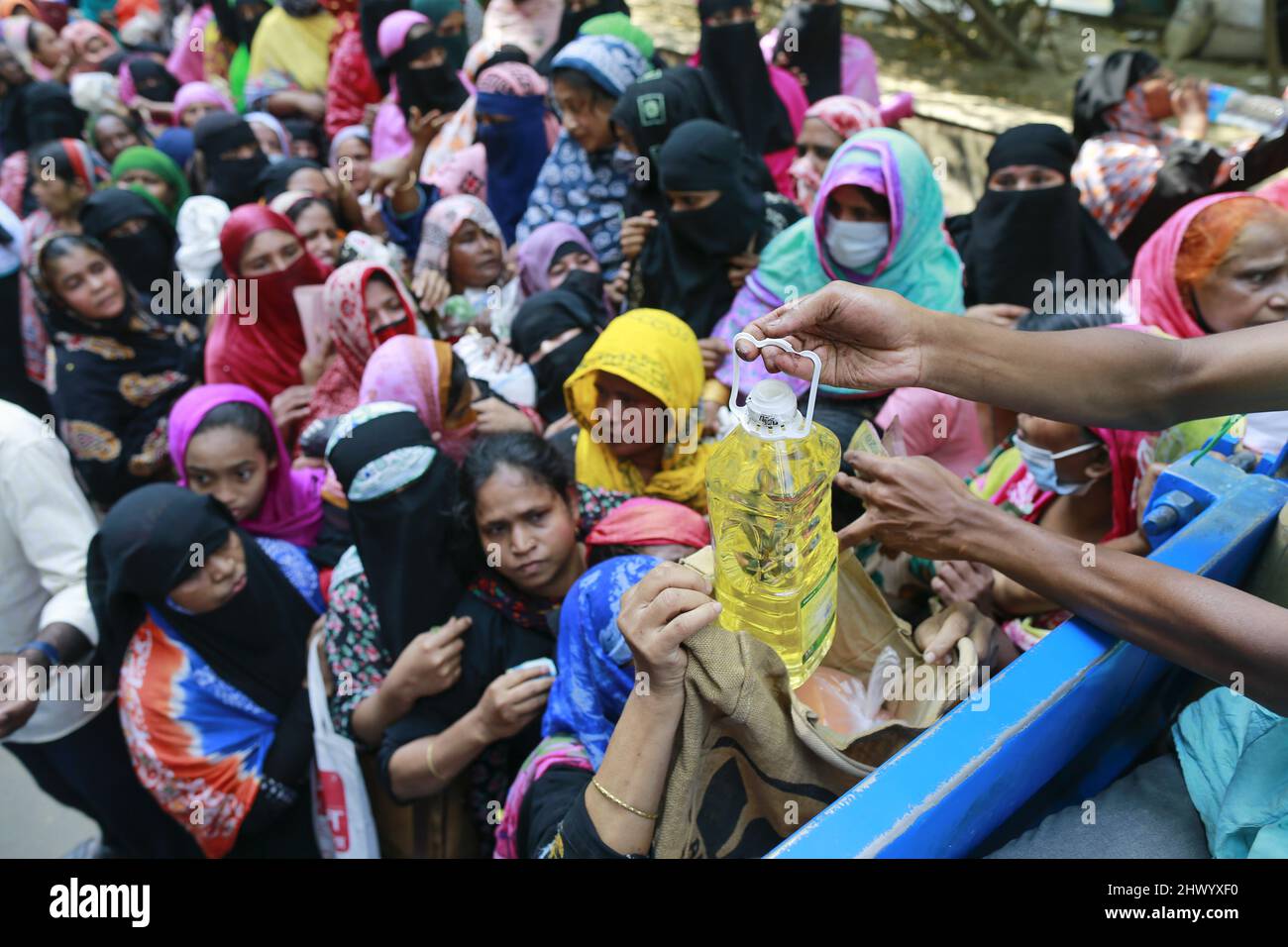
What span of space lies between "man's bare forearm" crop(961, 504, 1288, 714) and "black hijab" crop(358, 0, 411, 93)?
6.16 metres

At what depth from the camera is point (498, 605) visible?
7.95 feet

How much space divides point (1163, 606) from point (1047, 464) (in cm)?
95

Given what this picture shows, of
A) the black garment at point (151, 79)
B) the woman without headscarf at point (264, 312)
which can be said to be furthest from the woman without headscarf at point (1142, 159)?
the black garment at point (151, 79)

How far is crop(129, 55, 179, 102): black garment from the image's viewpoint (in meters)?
7.81

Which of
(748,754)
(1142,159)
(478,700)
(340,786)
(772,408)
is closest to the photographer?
(772,408)

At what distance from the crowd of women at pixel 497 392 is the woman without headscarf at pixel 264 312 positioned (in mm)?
18

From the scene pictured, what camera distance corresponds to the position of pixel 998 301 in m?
3.66

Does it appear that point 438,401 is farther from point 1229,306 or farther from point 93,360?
point 1229,306

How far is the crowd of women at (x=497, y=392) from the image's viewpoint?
2277 millimetres

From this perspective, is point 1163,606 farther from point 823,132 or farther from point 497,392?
point 823,132

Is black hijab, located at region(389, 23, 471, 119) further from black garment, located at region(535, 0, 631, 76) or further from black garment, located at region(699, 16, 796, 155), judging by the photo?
black garment, located at region(699, 16, 796, 155)

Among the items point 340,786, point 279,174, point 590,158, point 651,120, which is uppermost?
point 651,120

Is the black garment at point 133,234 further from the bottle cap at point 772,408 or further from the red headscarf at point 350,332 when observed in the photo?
the bottle cap at point 772,408

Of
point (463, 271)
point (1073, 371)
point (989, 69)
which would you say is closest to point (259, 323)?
point (463, 271)
